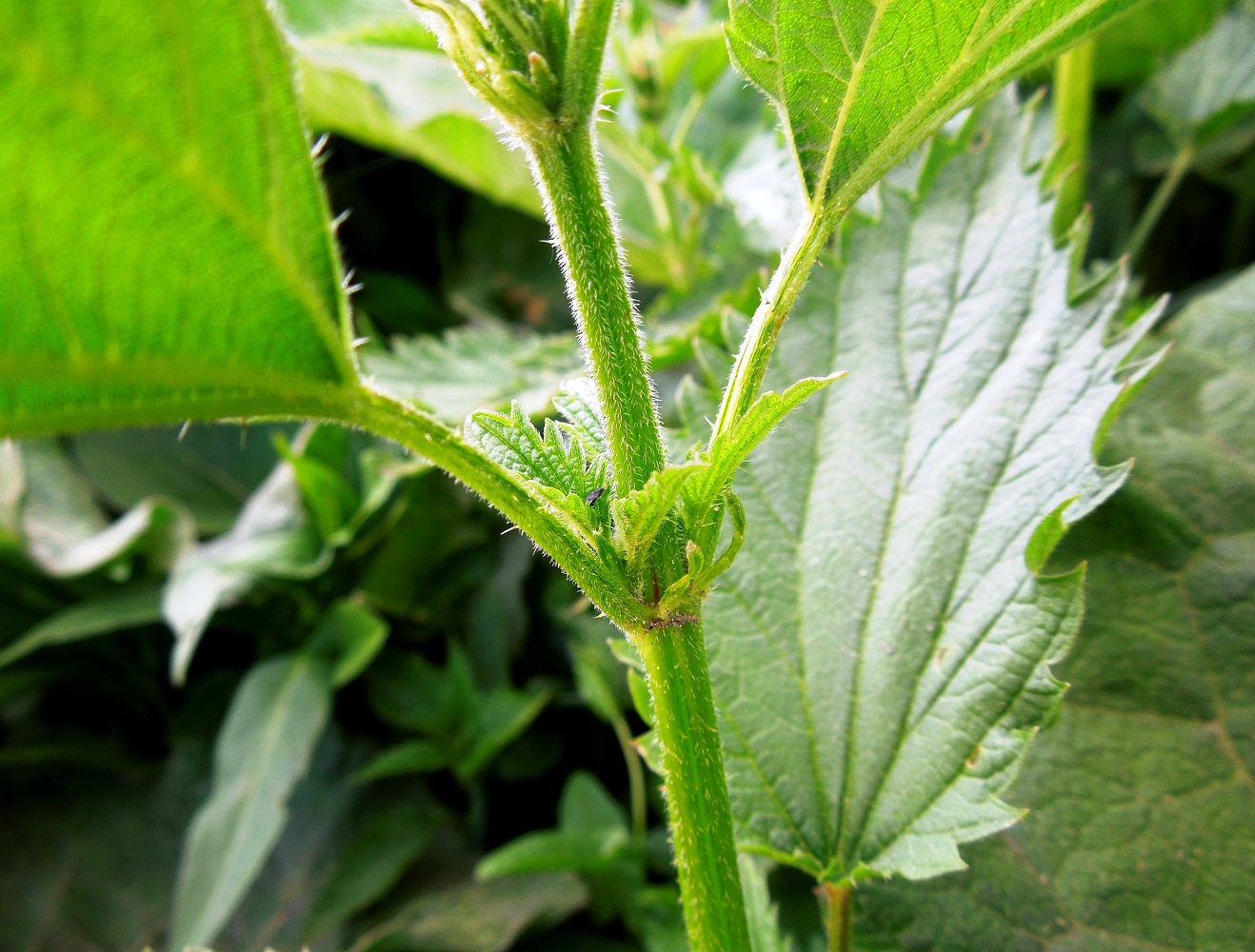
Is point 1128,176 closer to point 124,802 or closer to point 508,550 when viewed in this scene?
point 508,550

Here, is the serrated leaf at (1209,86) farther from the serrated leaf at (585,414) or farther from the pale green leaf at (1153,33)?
the serrated leaf at (585,414)

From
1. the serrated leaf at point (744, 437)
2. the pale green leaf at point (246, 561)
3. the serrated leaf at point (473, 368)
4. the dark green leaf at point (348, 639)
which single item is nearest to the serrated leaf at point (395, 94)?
the serrated leaf at point (473, 368)

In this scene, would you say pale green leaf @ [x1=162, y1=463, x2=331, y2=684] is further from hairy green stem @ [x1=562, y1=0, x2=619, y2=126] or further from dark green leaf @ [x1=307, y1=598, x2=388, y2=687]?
hairy green stem @ [x1=562, y1=0, x2=619, y2=126]

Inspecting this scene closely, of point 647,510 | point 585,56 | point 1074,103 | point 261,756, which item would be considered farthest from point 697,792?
point 1074,103

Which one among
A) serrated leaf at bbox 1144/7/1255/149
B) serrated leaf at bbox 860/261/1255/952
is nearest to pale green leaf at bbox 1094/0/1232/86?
serrated leaf at bbox 1144/7/1255/149

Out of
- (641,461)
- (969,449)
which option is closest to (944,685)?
(969,449)

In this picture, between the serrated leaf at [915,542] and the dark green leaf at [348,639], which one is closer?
the serrated leaf at [915,542]

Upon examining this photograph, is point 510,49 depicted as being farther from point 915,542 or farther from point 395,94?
point 395,94

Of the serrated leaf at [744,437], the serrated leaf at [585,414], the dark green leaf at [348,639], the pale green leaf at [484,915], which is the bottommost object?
the pale green leaf at [484,915]
